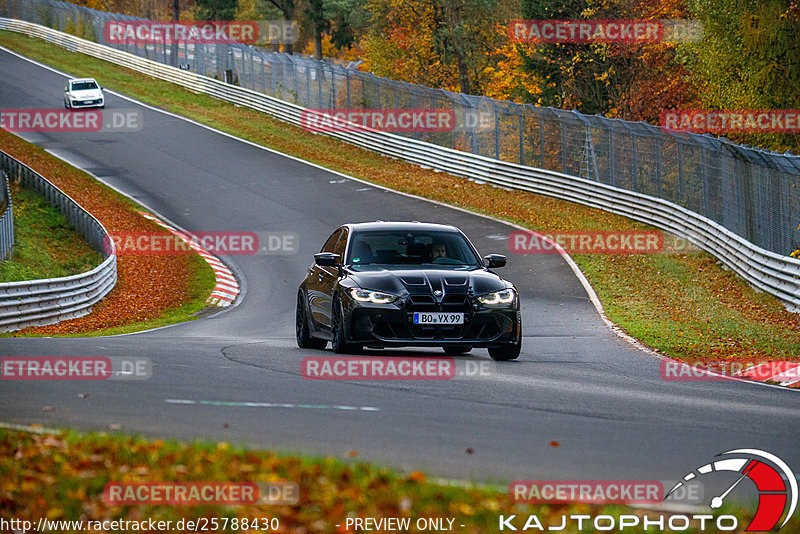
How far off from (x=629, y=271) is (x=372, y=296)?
15.4 meters

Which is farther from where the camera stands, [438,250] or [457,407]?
[438,250]

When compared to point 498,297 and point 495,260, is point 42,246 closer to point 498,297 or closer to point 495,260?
point 495,260

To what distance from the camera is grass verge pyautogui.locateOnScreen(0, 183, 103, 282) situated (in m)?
26.5

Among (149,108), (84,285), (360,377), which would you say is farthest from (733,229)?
(149,108)

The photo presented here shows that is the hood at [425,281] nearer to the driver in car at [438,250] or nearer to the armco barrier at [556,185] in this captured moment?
the driver in car at [438,250]

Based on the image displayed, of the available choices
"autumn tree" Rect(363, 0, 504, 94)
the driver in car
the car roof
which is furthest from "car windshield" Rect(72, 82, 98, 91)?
the driver in car

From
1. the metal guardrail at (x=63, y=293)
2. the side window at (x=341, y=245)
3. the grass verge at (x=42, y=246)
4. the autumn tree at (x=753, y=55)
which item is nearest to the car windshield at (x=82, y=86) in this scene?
the grass verge at (x=42, y=246)

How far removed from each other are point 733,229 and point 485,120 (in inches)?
627

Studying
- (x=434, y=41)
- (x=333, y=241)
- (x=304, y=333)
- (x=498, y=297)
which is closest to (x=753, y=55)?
(x=333, y=241)

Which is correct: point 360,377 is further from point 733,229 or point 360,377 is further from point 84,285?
point 733,229

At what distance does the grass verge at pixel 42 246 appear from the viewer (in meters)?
26.5

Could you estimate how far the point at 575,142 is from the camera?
118 ft

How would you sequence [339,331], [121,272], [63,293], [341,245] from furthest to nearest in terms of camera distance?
[121,272]
[63,293]
[341,245]
[339,331]

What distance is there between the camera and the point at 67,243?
30406 millimetres
